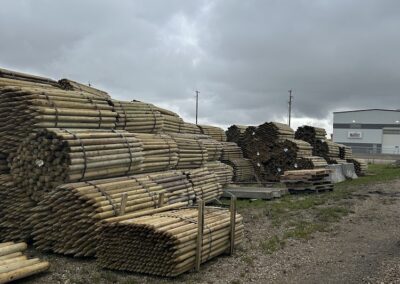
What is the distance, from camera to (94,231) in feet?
34.7

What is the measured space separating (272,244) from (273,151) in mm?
19289

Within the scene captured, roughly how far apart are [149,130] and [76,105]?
4.38 meters

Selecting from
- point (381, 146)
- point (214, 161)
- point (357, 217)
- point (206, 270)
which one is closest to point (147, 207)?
point (206, 270)

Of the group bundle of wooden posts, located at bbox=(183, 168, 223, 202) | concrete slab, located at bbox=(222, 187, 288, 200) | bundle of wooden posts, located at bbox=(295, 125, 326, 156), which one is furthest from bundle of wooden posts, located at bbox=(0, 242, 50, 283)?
bundle of wooden posts, located at bbox=(295, 125, 326, 156)

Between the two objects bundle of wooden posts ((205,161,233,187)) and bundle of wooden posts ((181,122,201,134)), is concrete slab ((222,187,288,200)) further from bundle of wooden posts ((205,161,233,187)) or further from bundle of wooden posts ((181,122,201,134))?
bundle of wooden posts ((181,122,201,134))

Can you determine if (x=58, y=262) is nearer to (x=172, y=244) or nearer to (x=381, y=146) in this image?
(x=172, y=244)

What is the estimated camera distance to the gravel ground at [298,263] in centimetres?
927

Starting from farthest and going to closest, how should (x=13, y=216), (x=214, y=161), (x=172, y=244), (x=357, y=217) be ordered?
(x=214, y=161) < (x=357, y=217) < (x=13, y=216) < (x=172, y=244)

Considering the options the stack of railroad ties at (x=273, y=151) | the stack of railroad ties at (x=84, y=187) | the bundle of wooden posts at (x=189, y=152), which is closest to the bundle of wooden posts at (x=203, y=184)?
the bundle of wooden posts at (x=189, y=152)

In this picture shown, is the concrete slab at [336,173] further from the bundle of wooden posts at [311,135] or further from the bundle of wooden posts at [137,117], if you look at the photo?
the bundle of wooden posts at [137,117]

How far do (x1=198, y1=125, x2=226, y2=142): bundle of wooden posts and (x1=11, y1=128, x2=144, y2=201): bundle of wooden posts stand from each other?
1766 centimetres

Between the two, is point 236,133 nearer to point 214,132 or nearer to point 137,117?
point 214,132

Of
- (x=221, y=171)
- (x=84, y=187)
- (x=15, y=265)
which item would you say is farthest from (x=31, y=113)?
(x=221, y=171)

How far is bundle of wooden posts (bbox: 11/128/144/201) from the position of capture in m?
11.7
